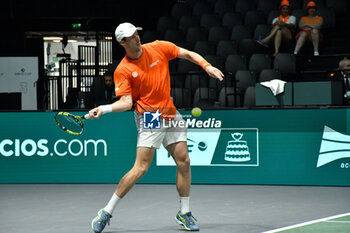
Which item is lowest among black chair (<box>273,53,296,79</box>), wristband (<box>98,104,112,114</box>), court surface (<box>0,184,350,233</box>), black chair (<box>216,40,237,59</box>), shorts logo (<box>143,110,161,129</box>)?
court surface (<box>0,184,350,233</box>)

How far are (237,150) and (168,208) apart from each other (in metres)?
2.29

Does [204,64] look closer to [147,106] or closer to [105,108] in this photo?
[147,106]

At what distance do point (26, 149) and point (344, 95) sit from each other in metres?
5.67

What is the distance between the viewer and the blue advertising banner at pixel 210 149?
9.15 m

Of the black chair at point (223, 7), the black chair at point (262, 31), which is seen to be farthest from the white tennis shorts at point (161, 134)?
the black chair at point (223, 7)

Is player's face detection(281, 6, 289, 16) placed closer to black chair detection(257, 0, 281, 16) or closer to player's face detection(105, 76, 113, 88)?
black chair detection(257, 0, 281, 16)

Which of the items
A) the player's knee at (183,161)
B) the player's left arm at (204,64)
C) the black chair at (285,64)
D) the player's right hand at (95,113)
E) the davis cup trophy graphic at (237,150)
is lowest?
the davis cup trophy graphic at (237,150)

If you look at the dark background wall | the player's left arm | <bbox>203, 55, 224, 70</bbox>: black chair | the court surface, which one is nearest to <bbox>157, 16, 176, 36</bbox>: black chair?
the dark background wall

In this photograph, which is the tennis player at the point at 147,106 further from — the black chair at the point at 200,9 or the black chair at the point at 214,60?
the black chair at the point at 200,9

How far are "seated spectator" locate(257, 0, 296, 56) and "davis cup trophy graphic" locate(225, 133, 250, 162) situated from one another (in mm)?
4324

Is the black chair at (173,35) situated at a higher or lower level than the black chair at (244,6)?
lower

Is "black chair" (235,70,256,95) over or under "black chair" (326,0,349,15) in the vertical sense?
under

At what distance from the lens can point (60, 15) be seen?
16.4 metres

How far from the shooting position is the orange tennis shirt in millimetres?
5910
